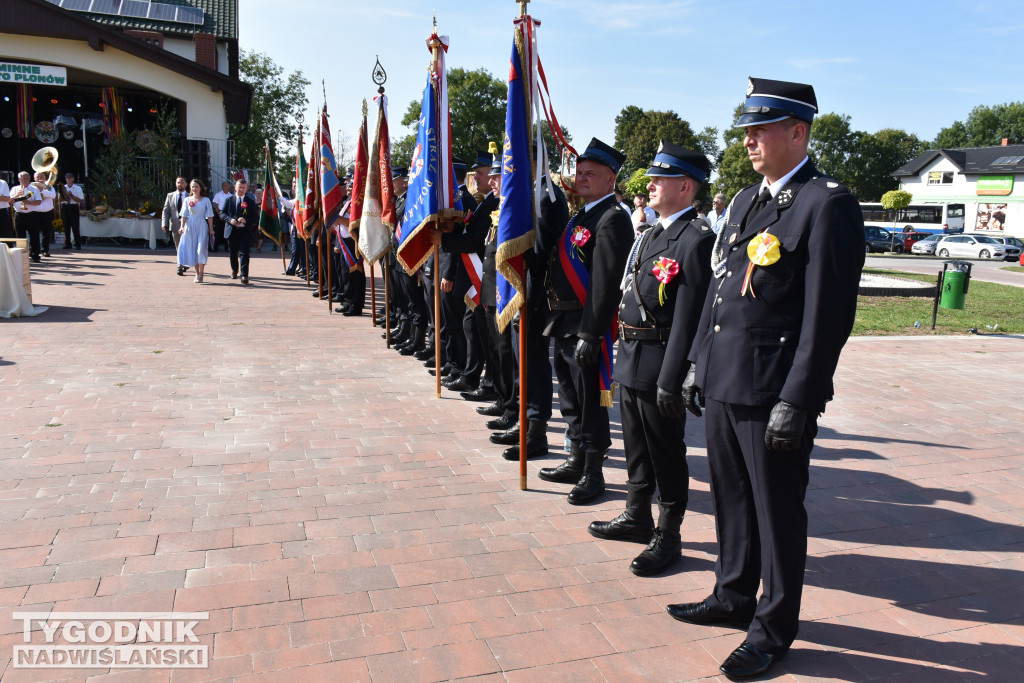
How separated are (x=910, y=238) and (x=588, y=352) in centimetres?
4913

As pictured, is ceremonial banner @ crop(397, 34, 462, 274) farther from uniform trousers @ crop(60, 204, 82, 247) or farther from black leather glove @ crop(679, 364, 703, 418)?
uniform trousers @ crop(60, 204, 82, 247)

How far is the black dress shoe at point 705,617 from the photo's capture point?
3.38 meters

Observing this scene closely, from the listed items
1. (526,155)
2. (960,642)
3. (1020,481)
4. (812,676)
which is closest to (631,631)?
(812,676)

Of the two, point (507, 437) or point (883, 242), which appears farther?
point (883, 242)

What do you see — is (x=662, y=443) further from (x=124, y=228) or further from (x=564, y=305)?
(x=124, y=228)

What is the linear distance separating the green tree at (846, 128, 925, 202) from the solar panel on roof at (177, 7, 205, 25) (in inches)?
2376

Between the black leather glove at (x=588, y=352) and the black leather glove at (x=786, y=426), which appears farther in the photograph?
the black leather glove at (x=588, y=352)

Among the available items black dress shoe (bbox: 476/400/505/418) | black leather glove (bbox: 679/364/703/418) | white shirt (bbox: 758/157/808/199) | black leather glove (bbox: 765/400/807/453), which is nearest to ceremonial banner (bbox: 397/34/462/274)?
black dress shoe (bbox: 476/400/505/418)

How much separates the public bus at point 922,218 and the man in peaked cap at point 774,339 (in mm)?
53213

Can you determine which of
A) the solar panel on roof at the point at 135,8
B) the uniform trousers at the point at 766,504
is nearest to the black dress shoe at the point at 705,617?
the uniform trousers at the point at 766,504

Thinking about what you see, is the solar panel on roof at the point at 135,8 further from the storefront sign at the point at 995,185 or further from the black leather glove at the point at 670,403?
the storefront sign at the point at 995,185

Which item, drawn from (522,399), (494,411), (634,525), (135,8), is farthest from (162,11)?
(634,525)

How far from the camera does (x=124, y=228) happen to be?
22531 mm

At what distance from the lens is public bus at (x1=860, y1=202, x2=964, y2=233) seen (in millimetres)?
52156
